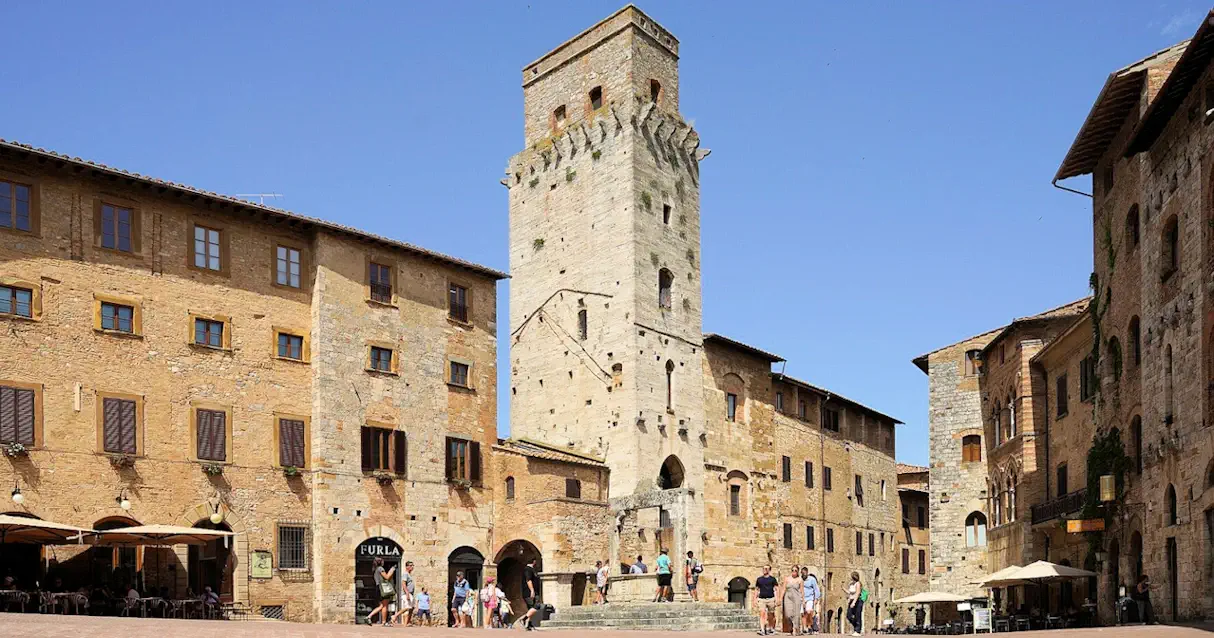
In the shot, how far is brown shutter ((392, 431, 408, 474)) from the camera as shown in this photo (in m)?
37.1

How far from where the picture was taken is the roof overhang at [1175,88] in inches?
950

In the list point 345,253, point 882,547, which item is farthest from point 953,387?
point 345,253

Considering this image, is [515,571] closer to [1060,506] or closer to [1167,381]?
[1060,506]

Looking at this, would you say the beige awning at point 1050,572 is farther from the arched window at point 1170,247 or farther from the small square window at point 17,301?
the small square window at point 17,301

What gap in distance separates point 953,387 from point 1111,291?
19.1 meters

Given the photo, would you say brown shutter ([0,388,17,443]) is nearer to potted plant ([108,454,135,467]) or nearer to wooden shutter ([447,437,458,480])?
potted plant ([108,454,135,467])

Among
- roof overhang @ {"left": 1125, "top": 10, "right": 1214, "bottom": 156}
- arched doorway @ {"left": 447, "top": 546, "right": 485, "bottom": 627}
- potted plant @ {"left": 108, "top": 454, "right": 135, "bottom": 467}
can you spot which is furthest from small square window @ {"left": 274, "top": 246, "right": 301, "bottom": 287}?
roof overhang @ {"left": 1125, "top": 10, "right": 1214, "bottom": 156}

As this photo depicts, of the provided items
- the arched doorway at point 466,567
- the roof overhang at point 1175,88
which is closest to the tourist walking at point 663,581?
the arched doorway at point 466,567

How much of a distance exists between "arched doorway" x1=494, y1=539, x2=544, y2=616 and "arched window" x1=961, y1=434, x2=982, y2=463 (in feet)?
65.6

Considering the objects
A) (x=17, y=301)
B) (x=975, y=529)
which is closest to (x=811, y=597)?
(x=17, y=301)

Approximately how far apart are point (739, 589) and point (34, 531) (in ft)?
101

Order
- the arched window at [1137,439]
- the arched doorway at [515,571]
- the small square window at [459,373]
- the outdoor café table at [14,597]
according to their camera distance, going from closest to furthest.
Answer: the outdoor café table at [14,597], the arched window at [1137,439], the small square window at [459,373], the arched doorway at [515,571]

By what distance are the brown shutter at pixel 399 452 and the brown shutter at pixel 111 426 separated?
845 cm

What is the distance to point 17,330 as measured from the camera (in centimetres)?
2961
